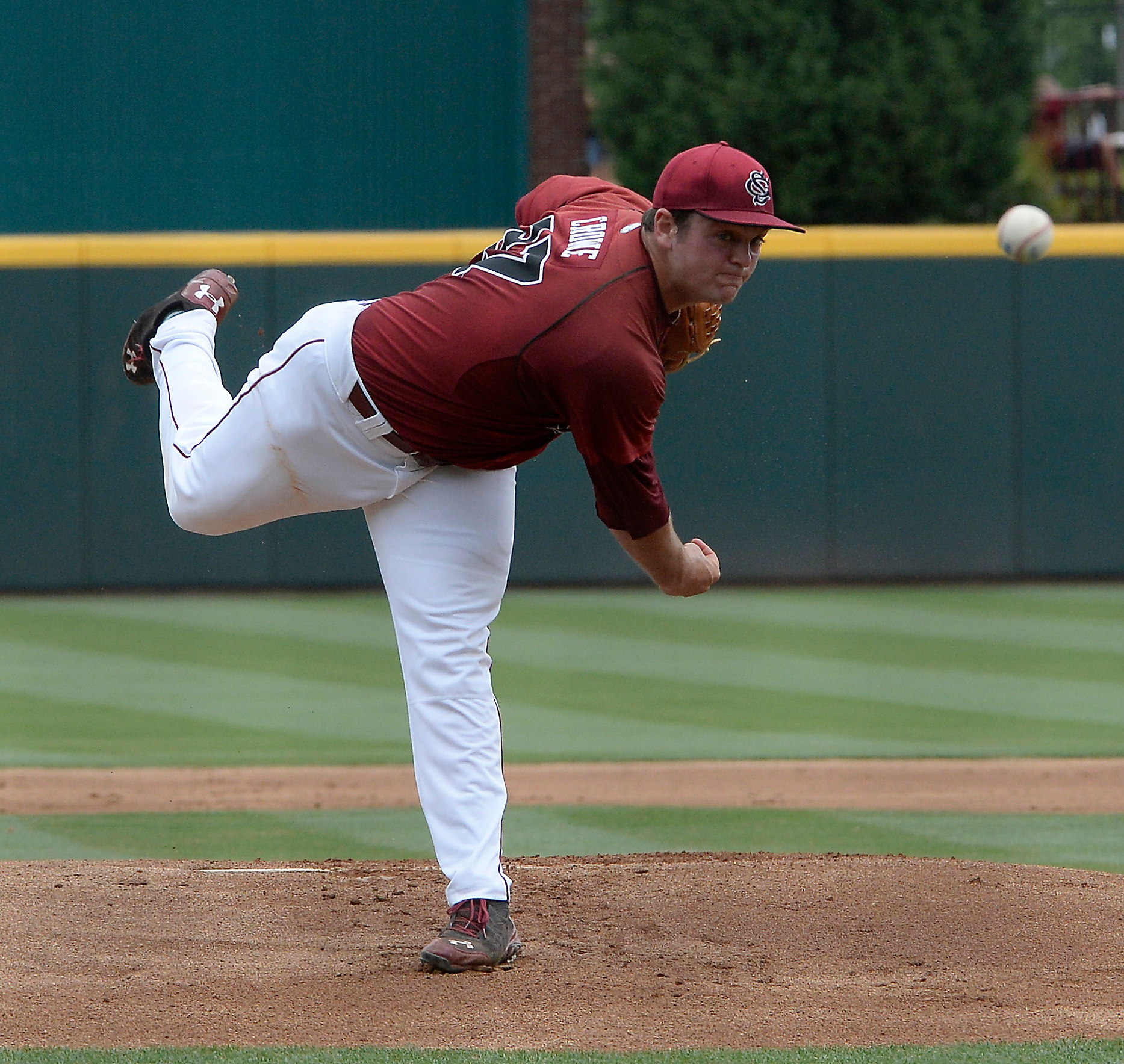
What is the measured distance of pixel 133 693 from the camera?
26.0 ft

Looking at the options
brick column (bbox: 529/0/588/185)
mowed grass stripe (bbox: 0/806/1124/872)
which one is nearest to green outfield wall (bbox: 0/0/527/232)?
brick column (bbox: 529/0/588/185)

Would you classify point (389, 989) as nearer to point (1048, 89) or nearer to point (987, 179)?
point (987, 179)

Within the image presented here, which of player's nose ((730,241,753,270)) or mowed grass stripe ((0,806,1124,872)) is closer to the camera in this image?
player's nose ((730,241,753,270))

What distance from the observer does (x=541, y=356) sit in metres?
3.27

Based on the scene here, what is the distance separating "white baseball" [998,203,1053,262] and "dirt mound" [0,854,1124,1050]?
6.80 meters

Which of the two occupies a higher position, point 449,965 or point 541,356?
point 541,356

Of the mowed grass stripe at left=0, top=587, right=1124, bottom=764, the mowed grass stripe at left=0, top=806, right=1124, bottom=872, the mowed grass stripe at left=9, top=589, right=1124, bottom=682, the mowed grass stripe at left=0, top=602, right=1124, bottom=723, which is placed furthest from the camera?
the mowed grass stripe at left=9, top=589, right=1124, bottom=682

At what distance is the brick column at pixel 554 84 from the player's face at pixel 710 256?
1324cm

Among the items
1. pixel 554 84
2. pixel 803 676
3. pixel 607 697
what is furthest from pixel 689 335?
pixel 554 84

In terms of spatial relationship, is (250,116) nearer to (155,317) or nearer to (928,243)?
(928,243)

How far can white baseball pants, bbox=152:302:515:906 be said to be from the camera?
3.55m

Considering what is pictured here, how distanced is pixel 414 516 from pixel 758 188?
1004mm

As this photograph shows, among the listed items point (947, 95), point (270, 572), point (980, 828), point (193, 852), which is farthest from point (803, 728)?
point (947, 95)

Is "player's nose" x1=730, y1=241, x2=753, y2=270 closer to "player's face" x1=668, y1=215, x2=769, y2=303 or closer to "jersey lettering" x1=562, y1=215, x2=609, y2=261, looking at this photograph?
"player's face" x1=668, y1=215, x2=769, y2=303
